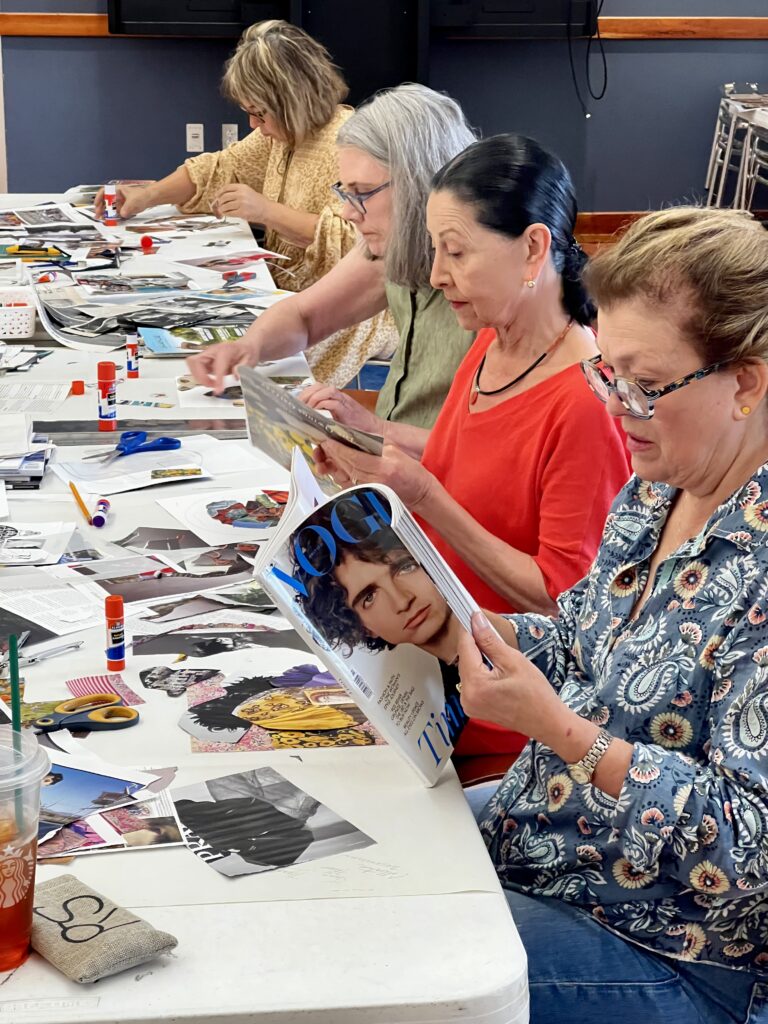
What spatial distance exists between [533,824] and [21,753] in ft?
1.94

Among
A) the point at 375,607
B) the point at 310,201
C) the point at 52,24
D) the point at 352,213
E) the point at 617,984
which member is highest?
the point at 52,24

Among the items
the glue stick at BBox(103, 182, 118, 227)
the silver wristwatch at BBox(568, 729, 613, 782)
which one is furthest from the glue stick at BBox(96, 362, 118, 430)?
the glue stick at BBox(103, 182, 118, 227)

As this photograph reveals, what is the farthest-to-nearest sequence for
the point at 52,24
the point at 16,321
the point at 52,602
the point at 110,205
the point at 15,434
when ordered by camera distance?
the point at 52,24, the point at 110,205, the point at 16,321, the point at 15,434, the point at 52,602

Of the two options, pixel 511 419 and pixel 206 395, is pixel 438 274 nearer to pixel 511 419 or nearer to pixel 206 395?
pixel 511 419

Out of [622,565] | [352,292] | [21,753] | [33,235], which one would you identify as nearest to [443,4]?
[33,235]

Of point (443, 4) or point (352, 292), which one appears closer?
point (352, 292)

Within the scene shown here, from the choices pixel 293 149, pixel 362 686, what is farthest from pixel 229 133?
pixel 362 686

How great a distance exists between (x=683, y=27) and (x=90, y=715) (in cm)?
595

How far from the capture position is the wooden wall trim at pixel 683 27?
6.29 metres

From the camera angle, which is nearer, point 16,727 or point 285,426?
point 16,727

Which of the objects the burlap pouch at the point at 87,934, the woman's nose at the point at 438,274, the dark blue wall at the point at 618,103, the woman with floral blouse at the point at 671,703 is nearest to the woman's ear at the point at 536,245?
the woman's nose at the point at 438,274

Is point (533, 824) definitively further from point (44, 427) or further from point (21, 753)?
point (44, 427)

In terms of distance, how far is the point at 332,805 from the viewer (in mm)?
1149

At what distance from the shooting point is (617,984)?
1.22m
